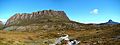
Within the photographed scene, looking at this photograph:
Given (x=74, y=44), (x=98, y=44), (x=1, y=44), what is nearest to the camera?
(x=98, y=44)

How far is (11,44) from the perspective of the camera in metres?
70.9

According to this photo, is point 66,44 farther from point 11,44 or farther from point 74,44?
point 11,44

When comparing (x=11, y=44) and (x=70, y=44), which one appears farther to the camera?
(x=11, y=44)

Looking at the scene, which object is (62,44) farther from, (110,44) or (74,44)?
(110,44)

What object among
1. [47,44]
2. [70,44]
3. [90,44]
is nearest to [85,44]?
[90,44]

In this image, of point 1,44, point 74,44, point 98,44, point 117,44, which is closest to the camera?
point 117,44

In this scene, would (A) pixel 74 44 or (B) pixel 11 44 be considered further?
(B) pixel 11 44

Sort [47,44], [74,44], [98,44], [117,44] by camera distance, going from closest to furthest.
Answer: [117,44]
[98,44]
[74,44]
[47,44]

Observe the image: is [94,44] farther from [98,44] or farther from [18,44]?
[18,44]

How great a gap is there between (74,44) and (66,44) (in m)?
3.84

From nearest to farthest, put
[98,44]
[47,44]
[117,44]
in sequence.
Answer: [117,44] → [98,44] → [47,44]

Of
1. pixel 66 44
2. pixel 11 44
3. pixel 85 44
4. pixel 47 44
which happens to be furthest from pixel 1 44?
pixel 85 44

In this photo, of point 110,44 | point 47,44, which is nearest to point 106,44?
point 110,44

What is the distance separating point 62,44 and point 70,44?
3.70m
